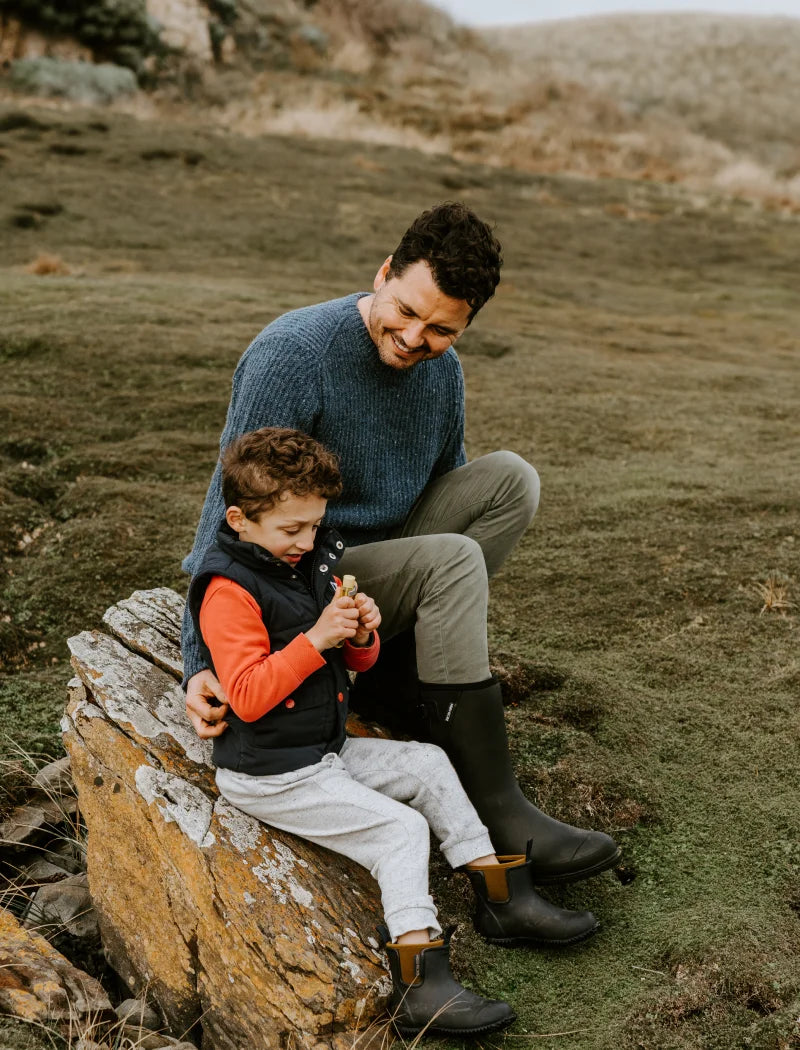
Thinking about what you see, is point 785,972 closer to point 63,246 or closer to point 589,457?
point 589,457

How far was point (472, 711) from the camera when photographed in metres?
3.29

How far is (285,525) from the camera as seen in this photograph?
3045 mm

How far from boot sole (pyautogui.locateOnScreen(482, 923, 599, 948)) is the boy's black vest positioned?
802mm

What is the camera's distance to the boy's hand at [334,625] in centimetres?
294

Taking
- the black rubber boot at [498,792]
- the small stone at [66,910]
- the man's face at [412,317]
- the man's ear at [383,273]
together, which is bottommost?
the small stone at [66,910]

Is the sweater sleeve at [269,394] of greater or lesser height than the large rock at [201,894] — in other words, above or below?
above

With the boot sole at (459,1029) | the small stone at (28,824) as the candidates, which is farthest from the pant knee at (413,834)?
the small stone at (28,824)

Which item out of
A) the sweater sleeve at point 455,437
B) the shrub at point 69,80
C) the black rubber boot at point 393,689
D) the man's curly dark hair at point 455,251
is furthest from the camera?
the shrub at point 69,80

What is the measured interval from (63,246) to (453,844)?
38.8 feet

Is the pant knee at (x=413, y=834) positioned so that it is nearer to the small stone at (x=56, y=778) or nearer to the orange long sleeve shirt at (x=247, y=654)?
the orange long sleeve shirt at (x=247, y=654)

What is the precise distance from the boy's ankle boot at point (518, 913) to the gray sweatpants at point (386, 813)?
0.30ft

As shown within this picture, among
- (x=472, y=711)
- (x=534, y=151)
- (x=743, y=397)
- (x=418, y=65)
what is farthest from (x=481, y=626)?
(x=418, y=65)

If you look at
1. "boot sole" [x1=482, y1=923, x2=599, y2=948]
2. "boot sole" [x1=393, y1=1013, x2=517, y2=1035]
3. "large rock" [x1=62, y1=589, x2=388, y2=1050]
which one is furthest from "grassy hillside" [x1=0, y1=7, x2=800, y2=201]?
"boot sole" [x1=393, y1=1013, x2=517, y2=1035]

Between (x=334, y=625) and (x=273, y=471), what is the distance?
1.65ft
